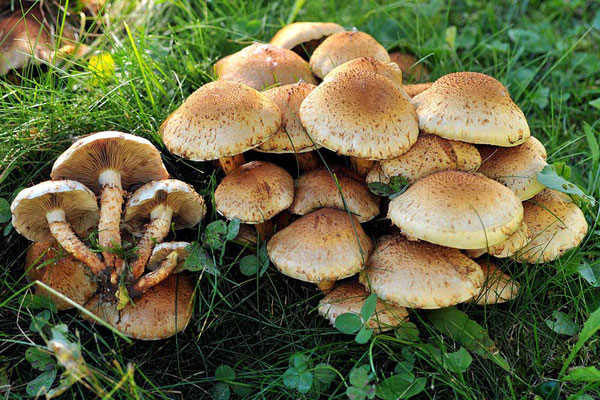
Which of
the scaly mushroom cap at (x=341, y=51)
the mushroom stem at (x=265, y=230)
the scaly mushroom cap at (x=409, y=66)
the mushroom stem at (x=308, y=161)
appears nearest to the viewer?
the mushroom stem at (x=265, y=230)

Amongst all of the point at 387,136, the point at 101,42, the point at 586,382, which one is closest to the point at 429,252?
the point at 387,136

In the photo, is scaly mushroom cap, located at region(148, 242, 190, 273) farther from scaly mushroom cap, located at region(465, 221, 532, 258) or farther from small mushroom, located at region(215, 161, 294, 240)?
scaly mushroom cap, located at region(465, 221, 532, 258)

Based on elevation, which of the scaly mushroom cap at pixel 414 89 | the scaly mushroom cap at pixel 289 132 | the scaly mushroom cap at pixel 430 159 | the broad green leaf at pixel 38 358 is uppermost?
the scaly mushroom cap at pixel 289 132

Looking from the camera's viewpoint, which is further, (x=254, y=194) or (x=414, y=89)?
(x=414, y=89)

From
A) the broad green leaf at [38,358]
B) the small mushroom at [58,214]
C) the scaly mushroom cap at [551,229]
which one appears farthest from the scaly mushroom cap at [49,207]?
the scaly mushroom cap at [551,229]

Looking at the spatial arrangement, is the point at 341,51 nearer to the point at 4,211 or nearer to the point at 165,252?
the point at 165,252

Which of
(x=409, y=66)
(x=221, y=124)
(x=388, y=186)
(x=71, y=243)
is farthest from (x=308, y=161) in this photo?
(x=409, y=66)

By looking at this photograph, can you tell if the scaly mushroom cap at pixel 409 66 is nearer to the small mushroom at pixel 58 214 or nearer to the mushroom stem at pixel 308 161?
the mushroom stem at pixel 308 161
